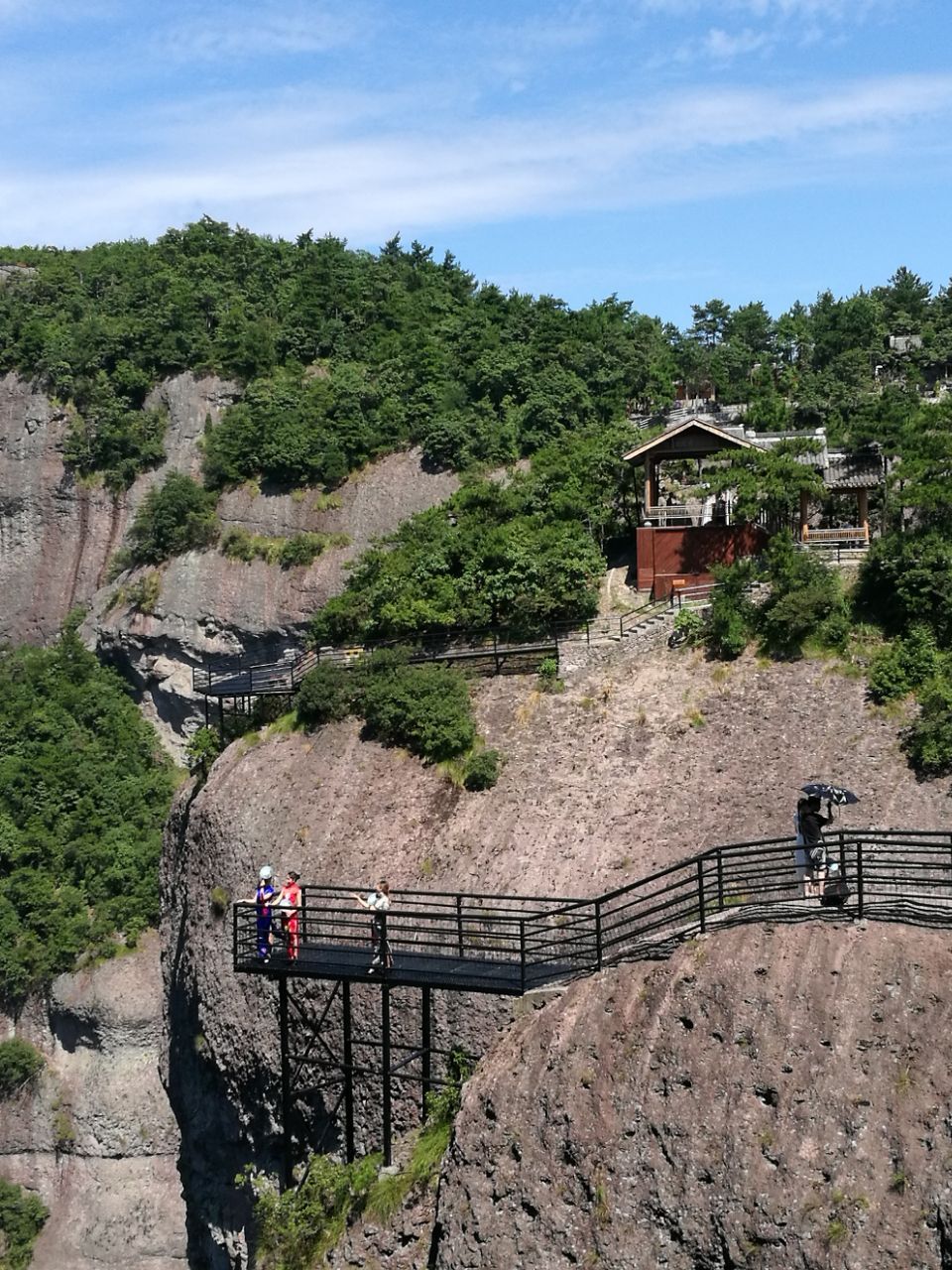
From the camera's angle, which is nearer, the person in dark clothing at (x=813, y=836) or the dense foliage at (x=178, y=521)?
the person in dark clothing at (x=813, y=836)

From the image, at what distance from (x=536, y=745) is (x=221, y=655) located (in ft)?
69.4

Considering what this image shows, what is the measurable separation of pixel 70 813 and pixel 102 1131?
1087 centimetres

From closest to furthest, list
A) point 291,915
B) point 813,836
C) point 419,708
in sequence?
point 813,836 < point 291,915 < point 419,708

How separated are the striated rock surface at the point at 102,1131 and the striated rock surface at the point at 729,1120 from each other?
112ft

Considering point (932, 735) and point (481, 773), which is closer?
point (932, 735)

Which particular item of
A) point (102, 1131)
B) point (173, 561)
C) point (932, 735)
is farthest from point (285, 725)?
point (102, 1131)

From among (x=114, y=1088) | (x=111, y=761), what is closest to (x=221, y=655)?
(x=111, y=761)

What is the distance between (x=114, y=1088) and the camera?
51750 mm

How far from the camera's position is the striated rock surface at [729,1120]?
16.4 m

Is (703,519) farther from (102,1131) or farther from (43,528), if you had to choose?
(43,528)

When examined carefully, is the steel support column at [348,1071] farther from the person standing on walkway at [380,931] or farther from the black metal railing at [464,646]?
the black metal railing at [464,646]

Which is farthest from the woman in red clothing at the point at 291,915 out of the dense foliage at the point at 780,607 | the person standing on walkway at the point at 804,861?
the dense foliage at the point at 780,607

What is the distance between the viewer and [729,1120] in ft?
57.3

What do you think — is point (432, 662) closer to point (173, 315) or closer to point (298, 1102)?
point (298, 1102)
